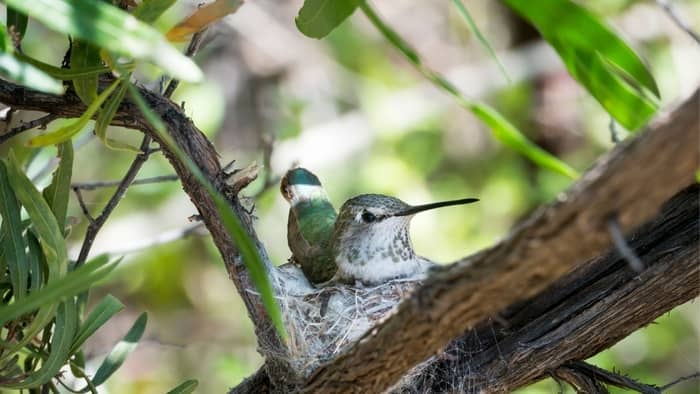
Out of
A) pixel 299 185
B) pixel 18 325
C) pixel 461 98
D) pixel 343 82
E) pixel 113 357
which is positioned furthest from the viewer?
pixel 343 82

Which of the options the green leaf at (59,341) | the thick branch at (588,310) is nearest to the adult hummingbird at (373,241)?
the thick branch at (588,310)

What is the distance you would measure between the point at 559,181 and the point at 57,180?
3.86 meters

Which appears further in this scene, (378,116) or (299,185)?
(378,116)

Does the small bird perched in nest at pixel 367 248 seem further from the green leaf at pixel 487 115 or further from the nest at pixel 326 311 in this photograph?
the green leaf at pixel 487 115

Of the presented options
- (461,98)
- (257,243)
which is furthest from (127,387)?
(461,98)

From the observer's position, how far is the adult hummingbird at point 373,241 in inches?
105

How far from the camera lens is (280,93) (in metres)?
5.46

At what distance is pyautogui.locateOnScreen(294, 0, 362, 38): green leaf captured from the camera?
5.21ft

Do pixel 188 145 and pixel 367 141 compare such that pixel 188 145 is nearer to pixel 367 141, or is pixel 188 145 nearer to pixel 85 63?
pixel 85 63

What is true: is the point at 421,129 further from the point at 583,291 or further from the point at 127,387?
the point at 583,291

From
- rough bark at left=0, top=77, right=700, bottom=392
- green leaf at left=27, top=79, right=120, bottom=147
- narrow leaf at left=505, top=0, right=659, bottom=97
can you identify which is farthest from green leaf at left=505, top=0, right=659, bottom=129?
green leaf at left=27, top=79, right=120, bottom=147

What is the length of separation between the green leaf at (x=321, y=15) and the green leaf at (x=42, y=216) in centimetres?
51

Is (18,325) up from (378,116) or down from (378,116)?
down

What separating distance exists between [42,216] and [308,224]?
4.59ft
